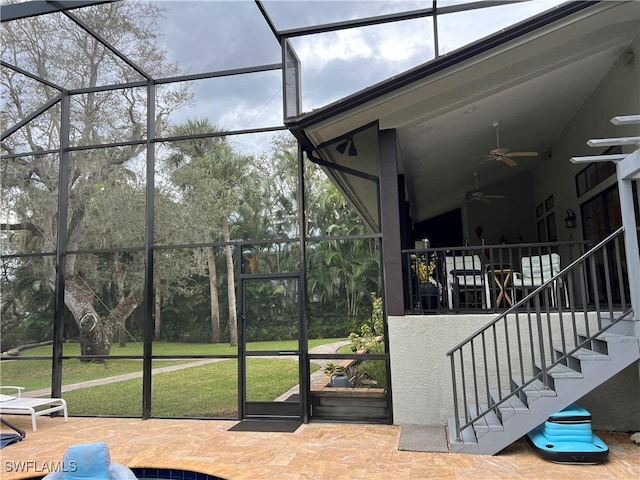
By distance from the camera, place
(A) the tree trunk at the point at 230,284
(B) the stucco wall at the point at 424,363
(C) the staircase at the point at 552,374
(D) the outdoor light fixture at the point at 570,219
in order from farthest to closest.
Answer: (D) the outdoor light fixture at the point at 570,219
(A) the tree trunk at the point at 230,284
(B) the stucco wall at the point at 424,363
(C) the staircase at the point at 552,374

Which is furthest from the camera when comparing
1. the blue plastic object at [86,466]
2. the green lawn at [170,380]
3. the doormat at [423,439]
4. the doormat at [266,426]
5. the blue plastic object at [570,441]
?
the green lawn at [170,380]

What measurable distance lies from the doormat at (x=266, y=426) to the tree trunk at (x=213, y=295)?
1.59 m

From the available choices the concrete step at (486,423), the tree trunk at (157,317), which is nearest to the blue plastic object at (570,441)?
the concrete step at (486,423)

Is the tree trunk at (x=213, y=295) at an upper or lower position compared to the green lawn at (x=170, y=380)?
upper

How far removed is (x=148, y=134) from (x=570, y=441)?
21.4 ft

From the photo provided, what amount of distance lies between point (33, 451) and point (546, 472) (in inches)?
198

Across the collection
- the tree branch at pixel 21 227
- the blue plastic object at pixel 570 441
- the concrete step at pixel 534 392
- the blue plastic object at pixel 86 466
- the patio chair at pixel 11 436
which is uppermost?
the tree branch at pixel 21 227

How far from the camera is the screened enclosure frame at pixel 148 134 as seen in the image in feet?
18.3

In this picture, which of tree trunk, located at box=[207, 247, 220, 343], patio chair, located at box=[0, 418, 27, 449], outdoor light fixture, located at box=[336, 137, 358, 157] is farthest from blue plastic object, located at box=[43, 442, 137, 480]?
outdoor light fixture, located at box=[336, 137, 358, 157]

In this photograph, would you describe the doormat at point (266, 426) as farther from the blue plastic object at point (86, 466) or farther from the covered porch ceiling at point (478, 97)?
the covered porch ceiling at point (478, 97)

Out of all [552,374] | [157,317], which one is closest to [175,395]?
[157,317]

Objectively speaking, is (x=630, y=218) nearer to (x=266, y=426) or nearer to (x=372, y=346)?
(x=372, y=346)

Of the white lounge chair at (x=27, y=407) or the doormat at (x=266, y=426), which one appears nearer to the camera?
the doormat at (x=266, y=426)

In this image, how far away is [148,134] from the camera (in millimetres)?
6801
